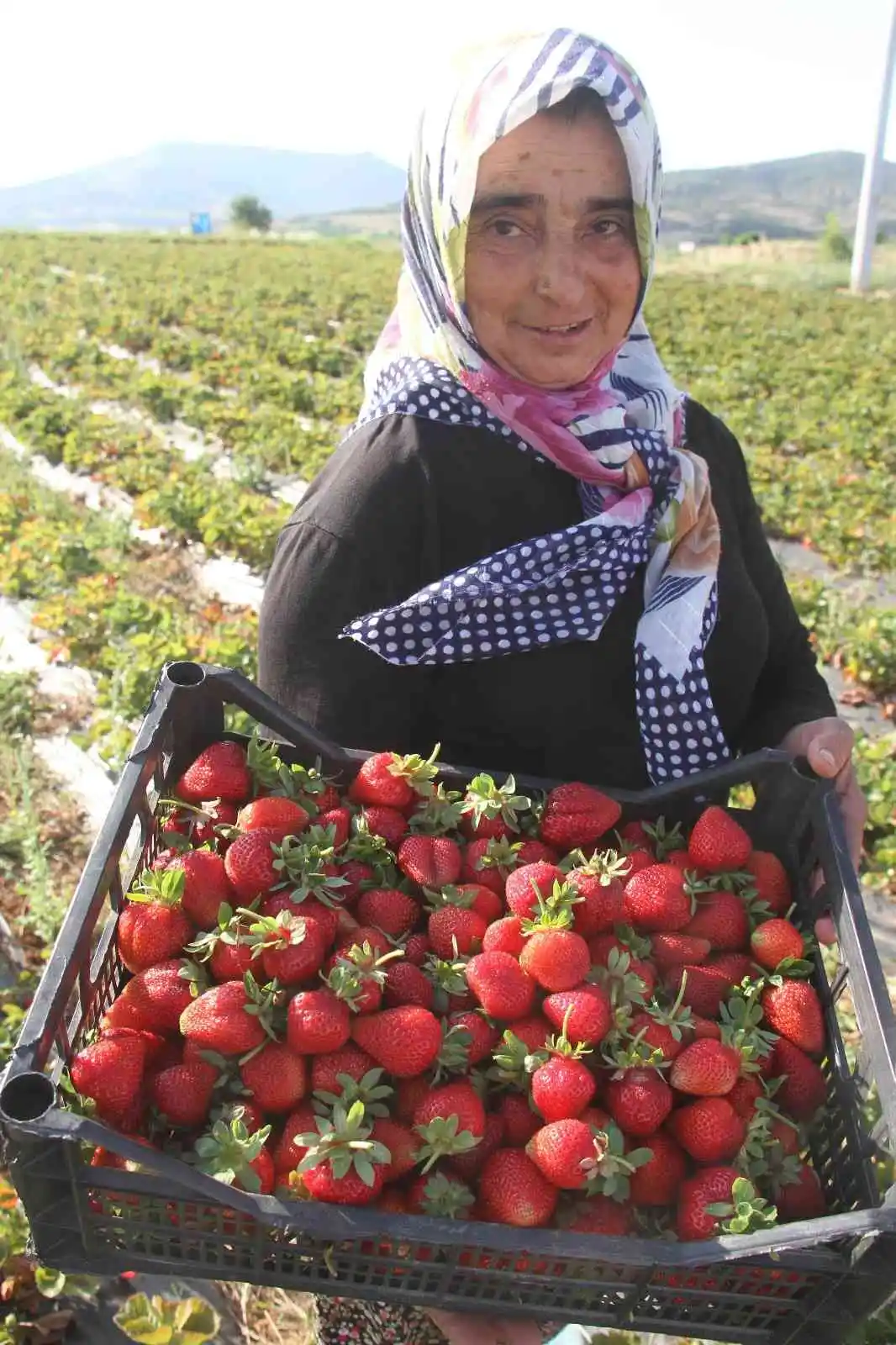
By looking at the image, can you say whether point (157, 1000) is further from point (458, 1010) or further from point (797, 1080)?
point (797, 1080)

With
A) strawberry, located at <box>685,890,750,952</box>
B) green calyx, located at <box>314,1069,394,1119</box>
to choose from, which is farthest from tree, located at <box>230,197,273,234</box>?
green calyx, located at <box>314,1069,394,1119</box>

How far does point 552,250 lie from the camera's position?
1.56 m

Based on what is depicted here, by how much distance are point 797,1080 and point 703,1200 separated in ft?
0.86

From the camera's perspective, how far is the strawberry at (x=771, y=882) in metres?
1.61

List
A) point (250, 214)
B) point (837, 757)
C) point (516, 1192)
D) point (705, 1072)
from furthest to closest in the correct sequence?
1. point (250, 214)
2. point (837, 757)
3. point (705, 1072)
4. point (516, 1192)

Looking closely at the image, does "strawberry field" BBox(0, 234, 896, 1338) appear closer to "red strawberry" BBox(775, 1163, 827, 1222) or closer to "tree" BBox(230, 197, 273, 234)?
"red strawberry" BBox(775, 1163, 827, 1222)

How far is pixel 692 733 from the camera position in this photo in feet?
6.02

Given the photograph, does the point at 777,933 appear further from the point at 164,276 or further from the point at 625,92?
the point at 164,276

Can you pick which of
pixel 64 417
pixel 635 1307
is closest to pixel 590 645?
pixel 635 1307

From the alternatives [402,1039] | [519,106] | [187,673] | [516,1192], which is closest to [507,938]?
[402,1039]

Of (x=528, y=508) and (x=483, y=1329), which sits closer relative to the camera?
(x=483, y=1329)

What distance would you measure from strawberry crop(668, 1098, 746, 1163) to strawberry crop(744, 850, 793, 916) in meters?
0.38

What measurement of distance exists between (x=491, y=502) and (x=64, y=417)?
654 centimetres

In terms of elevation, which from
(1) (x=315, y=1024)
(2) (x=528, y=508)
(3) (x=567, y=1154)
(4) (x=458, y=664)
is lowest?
(3) (x=567, y=1154)
